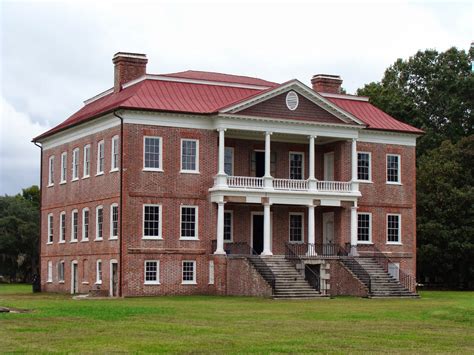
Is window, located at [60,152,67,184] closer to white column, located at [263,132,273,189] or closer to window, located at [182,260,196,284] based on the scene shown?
window, located at [182,260,196,284]

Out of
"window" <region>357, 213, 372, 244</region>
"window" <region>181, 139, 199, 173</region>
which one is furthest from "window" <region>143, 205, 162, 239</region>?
"window" <region>357, 213, 372, 244</region>

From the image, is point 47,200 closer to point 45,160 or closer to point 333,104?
point 45,160

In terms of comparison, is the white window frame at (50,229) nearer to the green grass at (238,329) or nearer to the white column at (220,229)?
the white column at (220,229)

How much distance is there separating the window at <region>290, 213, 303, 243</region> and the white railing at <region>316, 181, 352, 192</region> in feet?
8.10

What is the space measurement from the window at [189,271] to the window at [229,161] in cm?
519

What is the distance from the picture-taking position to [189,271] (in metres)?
50.8

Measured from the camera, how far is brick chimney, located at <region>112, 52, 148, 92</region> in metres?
55.1

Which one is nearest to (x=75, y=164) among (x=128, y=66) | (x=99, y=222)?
(x=99, y=222)

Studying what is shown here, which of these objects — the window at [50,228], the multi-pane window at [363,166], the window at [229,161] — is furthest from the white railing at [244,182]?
the window at [50,228]

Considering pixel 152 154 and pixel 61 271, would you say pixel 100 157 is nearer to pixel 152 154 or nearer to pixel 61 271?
pixel 152 154

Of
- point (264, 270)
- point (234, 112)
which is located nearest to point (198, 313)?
point (264, 270)

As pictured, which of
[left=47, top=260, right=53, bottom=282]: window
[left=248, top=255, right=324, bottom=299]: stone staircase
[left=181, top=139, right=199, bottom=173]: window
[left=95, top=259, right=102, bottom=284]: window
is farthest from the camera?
[left=47, top=260, right=53, bottom=282]: window

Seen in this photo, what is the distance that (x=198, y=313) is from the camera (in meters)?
33.8

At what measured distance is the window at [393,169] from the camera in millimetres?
56931
